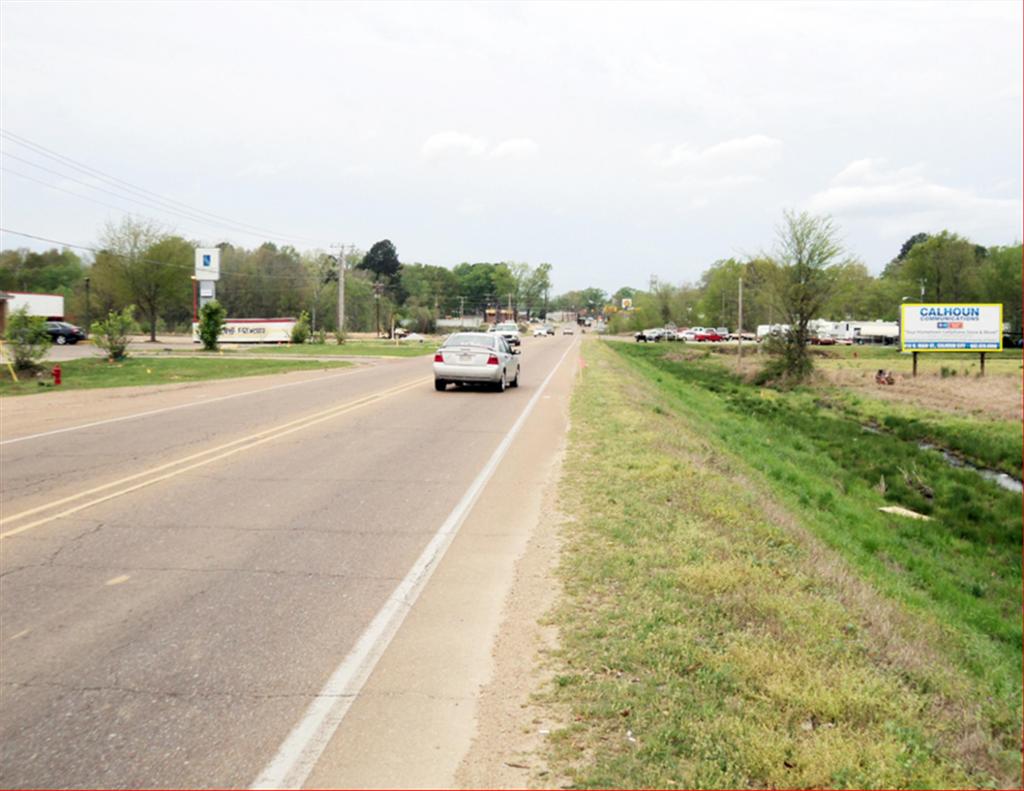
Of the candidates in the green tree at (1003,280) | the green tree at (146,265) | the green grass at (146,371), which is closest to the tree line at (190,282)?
the green tree at (146,265)

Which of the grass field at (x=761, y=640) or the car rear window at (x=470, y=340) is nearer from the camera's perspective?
the grass field at (x=761, y=640)

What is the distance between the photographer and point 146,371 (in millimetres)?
31688

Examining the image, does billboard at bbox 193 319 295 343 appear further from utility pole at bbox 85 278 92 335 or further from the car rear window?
the car rear window

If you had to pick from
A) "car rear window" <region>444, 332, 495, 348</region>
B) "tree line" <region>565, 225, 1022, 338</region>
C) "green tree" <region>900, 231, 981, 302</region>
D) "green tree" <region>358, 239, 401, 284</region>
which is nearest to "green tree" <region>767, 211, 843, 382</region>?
"tree line" <region>565, 225, 1022, 338</region>

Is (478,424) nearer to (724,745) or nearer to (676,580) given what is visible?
(676,580)

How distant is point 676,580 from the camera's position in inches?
257

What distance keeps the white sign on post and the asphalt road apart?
51.9 metres

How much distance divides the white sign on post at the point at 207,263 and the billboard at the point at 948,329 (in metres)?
47.2

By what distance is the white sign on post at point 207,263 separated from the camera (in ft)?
211

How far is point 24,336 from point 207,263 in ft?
129

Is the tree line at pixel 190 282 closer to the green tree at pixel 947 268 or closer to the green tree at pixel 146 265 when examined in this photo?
the green tree at pixel 146 265

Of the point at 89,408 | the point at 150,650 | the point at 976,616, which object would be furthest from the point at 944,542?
the point at 89,408

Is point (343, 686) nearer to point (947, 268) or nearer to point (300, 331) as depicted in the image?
point (300, 331)

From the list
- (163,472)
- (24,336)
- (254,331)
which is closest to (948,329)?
(24,336)
